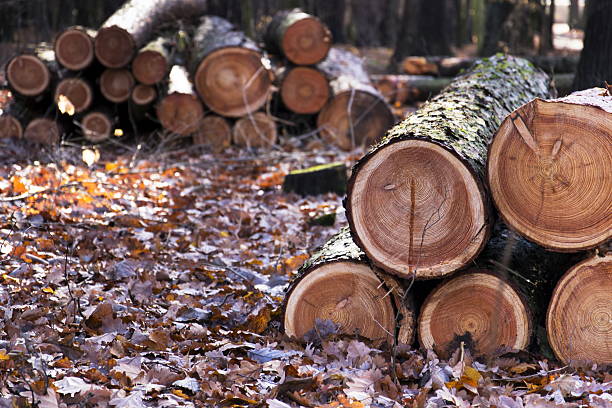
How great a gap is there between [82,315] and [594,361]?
279 centimetres

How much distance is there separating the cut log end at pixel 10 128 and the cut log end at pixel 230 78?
228 cm

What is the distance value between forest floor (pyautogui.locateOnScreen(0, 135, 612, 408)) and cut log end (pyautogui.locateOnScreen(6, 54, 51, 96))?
2.29 metres

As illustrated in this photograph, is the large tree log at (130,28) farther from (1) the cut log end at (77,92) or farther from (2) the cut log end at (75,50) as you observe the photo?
(1) the cut log end at (77,92)

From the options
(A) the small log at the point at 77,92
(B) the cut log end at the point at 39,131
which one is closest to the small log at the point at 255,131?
(A) the small log at the point at 77,92

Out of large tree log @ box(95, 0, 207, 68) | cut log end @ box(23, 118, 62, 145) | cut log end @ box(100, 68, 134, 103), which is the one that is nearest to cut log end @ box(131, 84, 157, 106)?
cut log end @ box(100, 68, 134, 103)

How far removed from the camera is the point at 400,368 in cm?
366

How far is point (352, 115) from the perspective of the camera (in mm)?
10281

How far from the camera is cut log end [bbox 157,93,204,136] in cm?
943

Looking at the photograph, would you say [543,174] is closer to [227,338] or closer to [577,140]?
[577,140]

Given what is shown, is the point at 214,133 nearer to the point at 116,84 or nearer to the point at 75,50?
the point at 116,84

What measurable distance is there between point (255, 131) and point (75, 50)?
250cm

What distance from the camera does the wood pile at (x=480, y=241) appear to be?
3.64 meters

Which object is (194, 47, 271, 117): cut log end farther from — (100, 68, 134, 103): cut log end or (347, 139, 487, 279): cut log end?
(347, 139, 487, 279): cut log end

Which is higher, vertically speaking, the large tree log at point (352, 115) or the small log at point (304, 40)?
the small log at point (304, 40)
